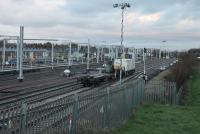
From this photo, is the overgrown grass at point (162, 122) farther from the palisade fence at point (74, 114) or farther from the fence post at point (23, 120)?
the fence post at point (23, 120)

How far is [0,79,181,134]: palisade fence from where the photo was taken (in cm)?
723

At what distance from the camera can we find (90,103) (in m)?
11.6

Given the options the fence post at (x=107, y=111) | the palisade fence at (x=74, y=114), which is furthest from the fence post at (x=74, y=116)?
the fence post at (x=107, y=111)

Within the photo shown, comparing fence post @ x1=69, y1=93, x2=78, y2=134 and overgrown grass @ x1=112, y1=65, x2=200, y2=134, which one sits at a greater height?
fence post @ x1=69, y1=93, x2=78, y2=134

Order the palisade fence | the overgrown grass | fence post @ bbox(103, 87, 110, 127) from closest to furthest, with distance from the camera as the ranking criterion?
the palisade fence, fence post @ bbox(103, 87, 110, 127), the overgrown grass

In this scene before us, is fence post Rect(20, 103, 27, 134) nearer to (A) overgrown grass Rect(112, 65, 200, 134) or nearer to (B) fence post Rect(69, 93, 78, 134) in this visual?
(B) fence post Rect(69, 93, 78, 134)

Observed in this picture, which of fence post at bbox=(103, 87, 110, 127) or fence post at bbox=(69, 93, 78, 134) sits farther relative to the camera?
fence post at bbox=(103, 87, 110, 127)

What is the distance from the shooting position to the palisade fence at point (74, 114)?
23.7 ft

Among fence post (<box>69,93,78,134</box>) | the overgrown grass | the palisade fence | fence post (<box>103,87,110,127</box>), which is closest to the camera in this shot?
the palisade fence

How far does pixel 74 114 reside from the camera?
10.1 m

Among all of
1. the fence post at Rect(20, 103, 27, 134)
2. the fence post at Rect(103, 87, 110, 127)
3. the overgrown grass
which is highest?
the fence post at Rect(20, 103, 27, 134)

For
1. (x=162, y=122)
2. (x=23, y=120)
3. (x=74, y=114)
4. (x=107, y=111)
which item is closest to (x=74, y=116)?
(x=74, y=114)

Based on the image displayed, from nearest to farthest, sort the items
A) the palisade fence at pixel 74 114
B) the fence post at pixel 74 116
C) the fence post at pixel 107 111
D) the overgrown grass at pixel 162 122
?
A: the palisade fence at pixel 74 114, the fence post at pixel 74 116, the fence post at pixel 107 111, the overgrown grass at pixel 162 122

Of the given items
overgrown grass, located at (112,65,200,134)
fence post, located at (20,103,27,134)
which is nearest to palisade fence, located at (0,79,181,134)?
fence post, located at (20,103,27,134)
